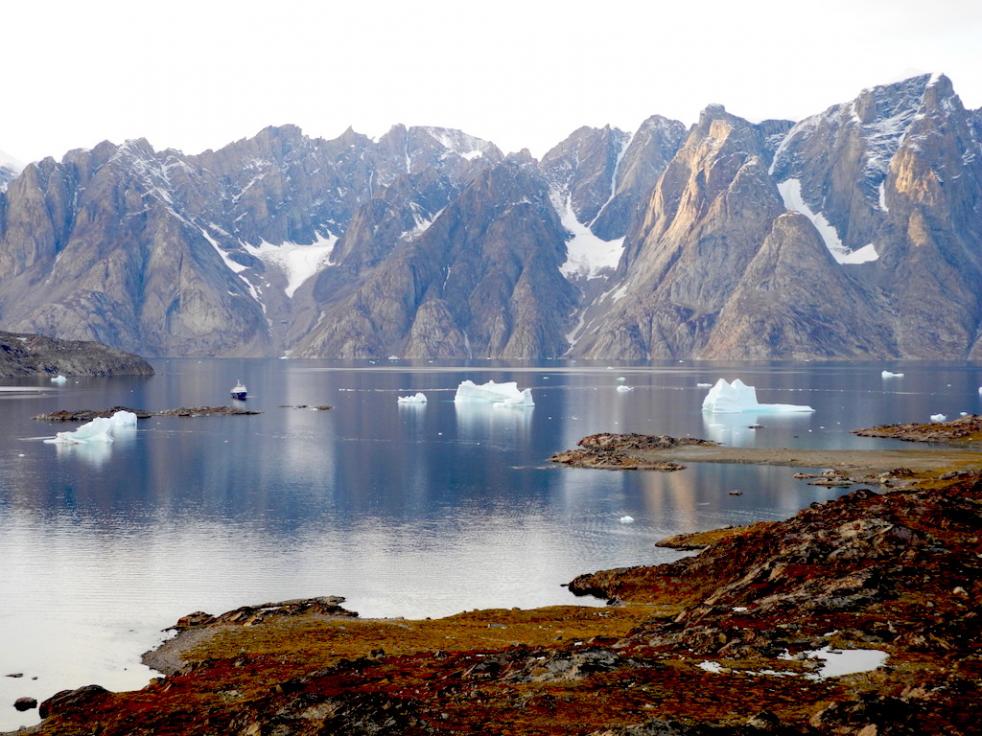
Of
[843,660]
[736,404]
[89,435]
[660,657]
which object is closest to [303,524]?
[660,657]

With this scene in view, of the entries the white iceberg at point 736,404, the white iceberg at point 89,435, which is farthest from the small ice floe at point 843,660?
the white iceberg at point 736,404

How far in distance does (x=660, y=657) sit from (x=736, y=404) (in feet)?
520

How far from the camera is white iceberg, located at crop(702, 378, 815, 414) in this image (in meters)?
189

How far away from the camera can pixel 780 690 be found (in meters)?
32.0

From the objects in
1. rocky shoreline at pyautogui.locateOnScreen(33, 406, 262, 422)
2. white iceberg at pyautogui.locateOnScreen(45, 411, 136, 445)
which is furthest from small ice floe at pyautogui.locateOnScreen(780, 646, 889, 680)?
rocky shoreline at pyautogui.locateOnScreen(33, 406, 262, 422)

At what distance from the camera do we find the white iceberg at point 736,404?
621ft

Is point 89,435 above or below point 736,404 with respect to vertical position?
below

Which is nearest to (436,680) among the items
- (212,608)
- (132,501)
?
(212,608)

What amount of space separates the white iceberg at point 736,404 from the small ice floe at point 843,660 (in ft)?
505

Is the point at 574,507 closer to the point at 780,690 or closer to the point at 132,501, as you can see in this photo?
the point at 132,501

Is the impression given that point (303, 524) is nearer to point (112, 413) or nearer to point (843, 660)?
A: point (843, 660)

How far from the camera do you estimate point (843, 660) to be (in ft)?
117

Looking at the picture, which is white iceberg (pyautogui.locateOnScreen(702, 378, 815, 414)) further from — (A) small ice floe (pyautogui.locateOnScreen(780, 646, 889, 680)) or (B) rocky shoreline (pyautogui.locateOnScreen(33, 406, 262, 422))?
(A) small ice floe (pyautogui.locateOnScreen(780, 646, 889, 680))

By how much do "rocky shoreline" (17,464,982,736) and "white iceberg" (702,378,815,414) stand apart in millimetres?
129251
